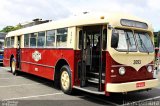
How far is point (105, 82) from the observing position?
9148mm

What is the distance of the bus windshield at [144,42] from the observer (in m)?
10.0

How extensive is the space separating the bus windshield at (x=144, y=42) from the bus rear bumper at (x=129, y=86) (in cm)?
102

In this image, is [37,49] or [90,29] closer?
[90,29]

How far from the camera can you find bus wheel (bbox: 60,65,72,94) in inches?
426

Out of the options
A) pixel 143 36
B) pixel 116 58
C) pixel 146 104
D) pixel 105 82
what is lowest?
pixel 146 104

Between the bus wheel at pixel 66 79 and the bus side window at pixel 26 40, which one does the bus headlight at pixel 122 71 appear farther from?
the bus side window at pixel 26 40

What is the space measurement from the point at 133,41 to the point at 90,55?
1669 mm

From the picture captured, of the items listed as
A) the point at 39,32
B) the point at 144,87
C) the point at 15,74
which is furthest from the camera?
the point at 15,74

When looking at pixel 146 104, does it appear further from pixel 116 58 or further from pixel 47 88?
pixel 47 88

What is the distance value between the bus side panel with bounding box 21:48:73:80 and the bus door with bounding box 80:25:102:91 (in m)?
0.51

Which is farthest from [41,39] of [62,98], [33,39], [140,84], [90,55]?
[140,84]

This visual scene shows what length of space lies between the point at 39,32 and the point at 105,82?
18.4 ft

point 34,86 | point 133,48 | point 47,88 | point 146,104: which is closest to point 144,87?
point 146,104

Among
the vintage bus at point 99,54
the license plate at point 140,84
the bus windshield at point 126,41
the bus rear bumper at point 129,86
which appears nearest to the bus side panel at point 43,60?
the vintage bus at point 99,54
